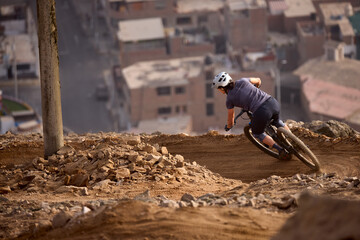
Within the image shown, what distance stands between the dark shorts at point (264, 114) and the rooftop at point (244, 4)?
158 ft

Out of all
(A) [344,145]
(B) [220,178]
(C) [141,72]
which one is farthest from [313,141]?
(C) [141,72]

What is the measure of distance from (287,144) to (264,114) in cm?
70

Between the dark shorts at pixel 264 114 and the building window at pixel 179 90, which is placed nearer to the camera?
the dark shorts at pixel 264 114

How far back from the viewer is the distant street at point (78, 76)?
2068 inches

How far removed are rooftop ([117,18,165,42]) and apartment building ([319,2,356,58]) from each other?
498 inches

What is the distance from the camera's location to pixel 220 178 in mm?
10789

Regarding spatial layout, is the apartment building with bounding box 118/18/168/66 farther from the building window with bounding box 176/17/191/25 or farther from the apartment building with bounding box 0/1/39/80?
the apartment building with bounding box 0/1/39/80

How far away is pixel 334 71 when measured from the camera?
5150 centimetres

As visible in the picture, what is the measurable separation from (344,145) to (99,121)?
41.9 meters

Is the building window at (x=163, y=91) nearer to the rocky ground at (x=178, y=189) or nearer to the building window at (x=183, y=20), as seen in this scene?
the building window at (x=183, y=20)

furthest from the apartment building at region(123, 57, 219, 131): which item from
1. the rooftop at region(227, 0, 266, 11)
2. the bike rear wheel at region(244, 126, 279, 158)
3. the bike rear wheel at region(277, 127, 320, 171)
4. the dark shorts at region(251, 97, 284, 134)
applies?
the dark shorts at region(251, 97, 284, 134)

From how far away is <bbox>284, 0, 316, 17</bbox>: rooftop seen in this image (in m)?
61.9

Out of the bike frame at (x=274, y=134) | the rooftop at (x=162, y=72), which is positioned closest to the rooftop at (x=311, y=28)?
the rooftop at (x=162, y=72)

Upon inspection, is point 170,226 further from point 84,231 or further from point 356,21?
point 356,21
